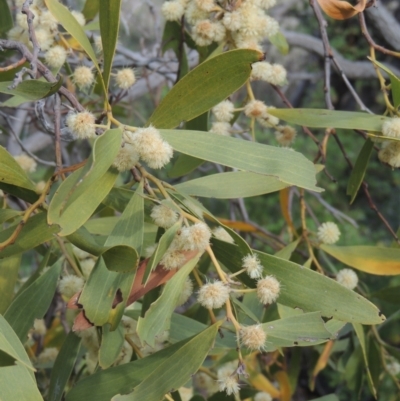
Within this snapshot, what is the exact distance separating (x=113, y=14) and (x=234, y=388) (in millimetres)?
507

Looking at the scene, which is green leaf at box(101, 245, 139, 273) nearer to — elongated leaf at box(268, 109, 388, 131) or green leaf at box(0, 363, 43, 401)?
green leaf at box(0, 363, 43, 401)

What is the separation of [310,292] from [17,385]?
0.39 metres

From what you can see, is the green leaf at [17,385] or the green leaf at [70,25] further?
the green leaf at [70,25]

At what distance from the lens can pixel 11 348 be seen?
2.13 feet

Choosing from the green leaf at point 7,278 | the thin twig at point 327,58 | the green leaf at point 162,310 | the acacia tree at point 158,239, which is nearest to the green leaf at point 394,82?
the acacia tree at point 158,239

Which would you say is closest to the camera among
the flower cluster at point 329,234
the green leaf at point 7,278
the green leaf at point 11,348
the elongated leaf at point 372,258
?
the green leaf at point 11,348

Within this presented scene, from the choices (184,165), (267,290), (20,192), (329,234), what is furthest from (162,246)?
(329,234)

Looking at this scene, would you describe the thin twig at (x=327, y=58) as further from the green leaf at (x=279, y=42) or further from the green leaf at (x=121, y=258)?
the green leaf at (x=121, y=258)

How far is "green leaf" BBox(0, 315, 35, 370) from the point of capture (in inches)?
25.0

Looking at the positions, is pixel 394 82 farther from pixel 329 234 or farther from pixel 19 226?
pixel 19 226

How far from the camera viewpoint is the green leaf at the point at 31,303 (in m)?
0.91

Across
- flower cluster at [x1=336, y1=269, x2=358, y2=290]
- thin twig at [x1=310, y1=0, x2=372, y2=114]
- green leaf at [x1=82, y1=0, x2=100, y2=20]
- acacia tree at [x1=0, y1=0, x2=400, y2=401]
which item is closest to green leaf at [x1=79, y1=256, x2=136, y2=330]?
acacia tree at [x1=0, y1=0, x2=400, y2=401]

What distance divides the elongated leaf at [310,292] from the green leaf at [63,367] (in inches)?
11.1

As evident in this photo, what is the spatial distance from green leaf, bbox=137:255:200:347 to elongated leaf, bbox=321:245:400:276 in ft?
1.41
